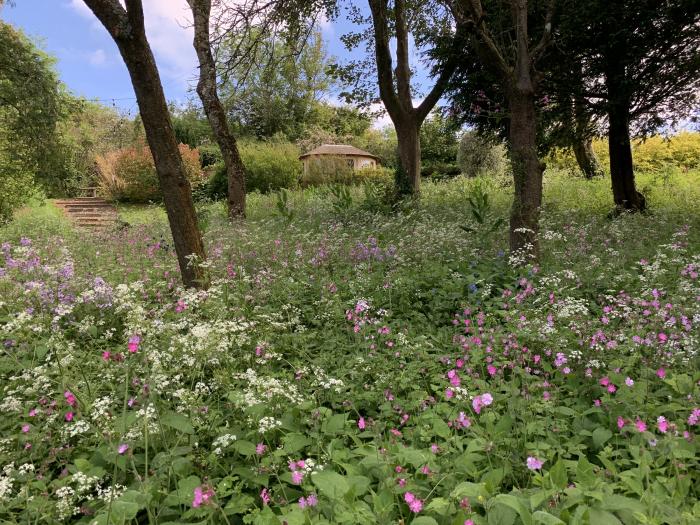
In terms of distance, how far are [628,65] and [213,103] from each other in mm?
8631

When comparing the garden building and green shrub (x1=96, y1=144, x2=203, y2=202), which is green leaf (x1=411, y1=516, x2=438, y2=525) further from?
the garden building

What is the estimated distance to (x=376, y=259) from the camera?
17.9 ft

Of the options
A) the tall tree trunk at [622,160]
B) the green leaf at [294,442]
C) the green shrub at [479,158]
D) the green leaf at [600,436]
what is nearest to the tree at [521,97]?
the green leaf at [600,436]

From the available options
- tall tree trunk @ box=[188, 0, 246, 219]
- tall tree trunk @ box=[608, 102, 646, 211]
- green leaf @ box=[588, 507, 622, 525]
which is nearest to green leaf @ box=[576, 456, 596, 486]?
green leaf @ box=[588, 507, 622, 525]

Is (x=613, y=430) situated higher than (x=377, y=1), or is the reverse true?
(x=377, y=1)

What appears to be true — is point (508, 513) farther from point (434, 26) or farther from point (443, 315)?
point (434, 26)

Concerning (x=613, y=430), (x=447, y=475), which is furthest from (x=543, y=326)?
(x=447, y=475)

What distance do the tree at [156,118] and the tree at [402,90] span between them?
7131mm

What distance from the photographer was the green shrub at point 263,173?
2248cm

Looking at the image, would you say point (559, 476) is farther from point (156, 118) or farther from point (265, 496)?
point (156, 118)

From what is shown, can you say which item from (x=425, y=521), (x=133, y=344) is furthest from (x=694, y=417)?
(x=133, y=344)

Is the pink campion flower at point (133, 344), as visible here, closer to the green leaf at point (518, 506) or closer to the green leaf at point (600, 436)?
the green leaf at point (518, 506)

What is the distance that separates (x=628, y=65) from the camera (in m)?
8.57

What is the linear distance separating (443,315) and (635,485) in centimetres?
240
